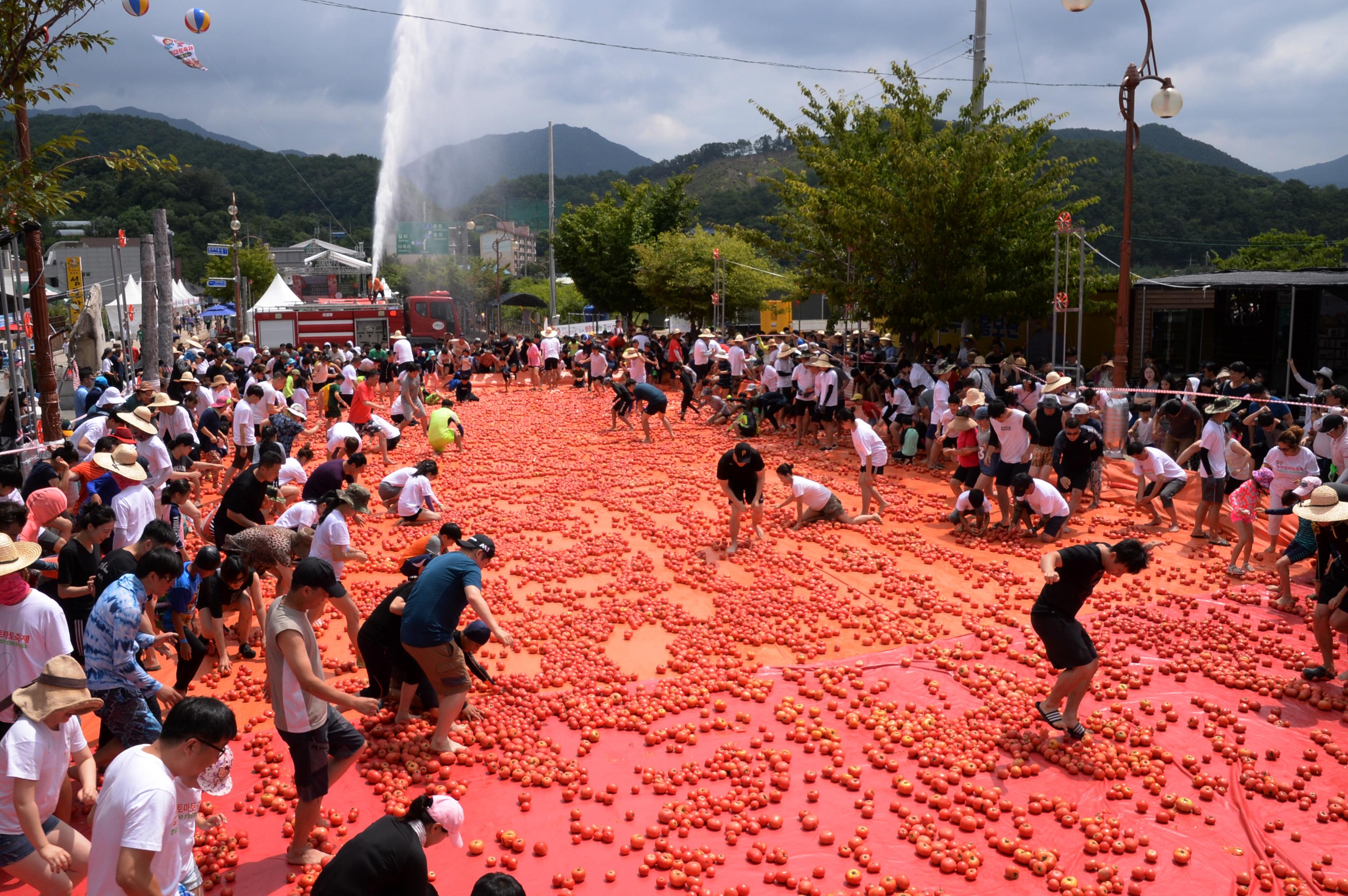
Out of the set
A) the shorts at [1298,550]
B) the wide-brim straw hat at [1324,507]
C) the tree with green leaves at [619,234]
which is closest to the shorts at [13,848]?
the wide-brim straw hat at [1324,507]

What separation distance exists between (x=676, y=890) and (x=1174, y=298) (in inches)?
857

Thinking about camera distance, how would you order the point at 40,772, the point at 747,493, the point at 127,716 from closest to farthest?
the point at 40,772, the point at 127,716, the point at 747,493

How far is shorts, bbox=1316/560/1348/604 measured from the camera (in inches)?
307

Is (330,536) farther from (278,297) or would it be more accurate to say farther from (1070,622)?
(278,297)

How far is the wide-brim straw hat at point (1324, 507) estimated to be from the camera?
25.1 feet

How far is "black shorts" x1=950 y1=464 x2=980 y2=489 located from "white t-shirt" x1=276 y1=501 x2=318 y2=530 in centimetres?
864

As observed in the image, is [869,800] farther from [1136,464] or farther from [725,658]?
[1136,464]

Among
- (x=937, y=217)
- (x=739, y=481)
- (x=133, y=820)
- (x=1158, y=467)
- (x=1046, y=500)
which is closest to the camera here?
(x=133, y=820)

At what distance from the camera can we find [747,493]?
1152 centimetres

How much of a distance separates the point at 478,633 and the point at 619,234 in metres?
35.4

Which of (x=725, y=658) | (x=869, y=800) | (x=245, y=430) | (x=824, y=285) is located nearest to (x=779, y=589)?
(x=725, y=658)

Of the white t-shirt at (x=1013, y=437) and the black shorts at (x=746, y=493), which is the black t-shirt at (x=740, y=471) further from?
the white t-shirt at (x=1013, y=437)

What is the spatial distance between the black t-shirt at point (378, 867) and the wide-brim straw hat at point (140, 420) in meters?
7.54

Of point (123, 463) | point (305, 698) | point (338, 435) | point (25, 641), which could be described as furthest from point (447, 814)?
point (338, 435)
